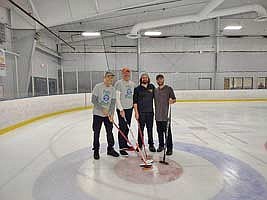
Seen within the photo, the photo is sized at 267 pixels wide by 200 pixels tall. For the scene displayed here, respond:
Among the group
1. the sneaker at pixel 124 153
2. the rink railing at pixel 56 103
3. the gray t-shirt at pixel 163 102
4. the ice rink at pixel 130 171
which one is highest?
the gray t-shirt at pixel 163 102

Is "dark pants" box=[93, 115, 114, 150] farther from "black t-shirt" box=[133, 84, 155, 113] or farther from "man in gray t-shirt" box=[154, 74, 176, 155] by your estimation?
"man in gray t-shirt" box=[154, 74, 176, 155]

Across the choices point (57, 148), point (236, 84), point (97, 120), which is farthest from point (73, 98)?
point (236, 84)

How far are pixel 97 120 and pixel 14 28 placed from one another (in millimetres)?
7063

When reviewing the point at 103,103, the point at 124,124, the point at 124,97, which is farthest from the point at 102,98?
the point at 124,124

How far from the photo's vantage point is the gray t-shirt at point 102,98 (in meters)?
3.23

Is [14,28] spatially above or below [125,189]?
above

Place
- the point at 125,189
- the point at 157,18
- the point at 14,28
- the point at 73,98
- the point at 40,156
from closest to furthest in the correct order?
the point at 125,189, the point at 40,156, the point at 14,28, the point at 73,98, the point at 157,18

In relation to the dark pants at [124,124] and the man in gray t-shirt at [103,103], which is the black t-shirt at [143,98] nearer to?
the dark pants at [124,124]

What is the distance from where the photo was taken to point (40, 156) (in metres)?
3.55

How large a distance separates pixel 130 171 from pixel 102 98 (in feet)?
3.61

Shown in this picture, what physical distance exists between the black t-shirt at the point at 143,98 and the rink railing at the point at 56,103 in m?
3.36

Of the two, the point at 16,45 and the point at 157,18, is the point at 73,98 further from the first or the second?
the point at 157,18

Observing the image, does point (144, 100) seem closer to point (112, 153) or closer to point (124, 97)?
point (124, 97)

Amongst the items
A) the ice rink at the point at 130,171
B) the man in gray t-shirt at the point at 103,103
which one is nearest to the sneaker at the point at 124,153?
the ice rink at the point at 130,171
